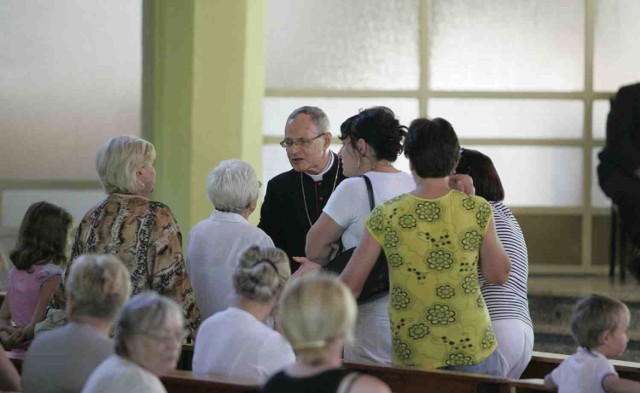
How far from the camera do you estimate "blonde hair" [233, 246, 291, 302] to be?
3.77m

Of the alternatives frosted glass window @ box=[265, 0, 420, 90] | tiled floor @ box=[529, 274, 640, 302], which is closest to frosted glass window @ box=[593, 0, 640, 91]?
frosted glass window @ box=[265, 0, 420, 90]

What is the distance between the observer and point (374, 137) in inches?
175

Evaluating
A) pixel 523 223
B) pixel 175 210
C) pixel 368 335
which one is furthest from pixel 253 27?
pixel 368 335

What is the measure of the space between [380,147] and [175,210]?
3.50 m

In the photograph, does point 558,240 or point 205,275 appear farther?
point 558,240

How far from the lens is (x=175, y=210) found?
306 inches

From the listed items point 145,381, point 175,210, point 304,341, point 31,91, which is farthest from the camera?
point 31,91

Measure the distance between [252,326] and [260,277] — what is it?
136mm

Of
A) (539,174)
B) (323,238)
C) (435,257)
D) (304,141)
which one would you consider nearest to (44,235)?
(304,141)

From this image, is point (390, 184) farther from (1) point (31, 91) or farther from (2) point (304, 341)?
(1) point (31, 91)

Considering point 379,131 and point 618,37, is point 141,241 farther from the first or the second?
point 618,37

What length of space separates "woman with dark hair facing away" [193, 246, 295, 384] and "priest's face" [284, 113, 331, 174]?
1.58m

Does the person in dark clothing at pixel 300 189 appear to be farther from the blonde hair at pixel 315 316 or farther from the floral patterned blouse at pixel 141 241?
the blonde hair at pixel 315 316

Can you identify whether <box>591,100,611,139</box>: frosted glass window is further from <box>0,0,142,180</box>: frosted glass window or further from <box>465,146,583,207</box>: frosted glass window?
<box>0,0,142,180</box>: frosted glass window
